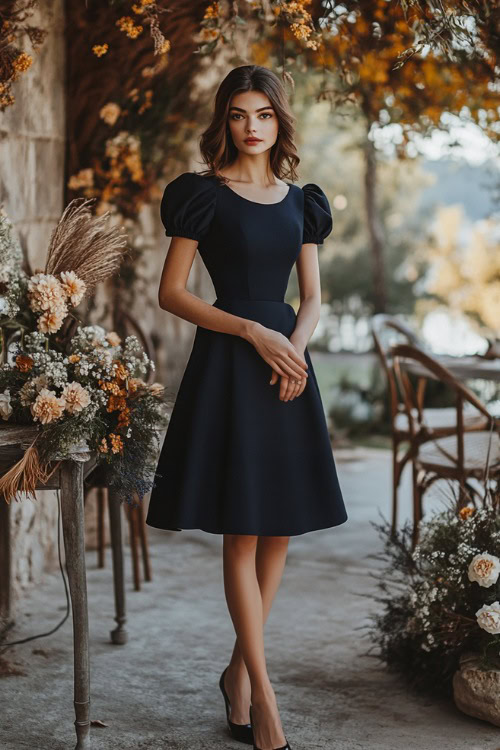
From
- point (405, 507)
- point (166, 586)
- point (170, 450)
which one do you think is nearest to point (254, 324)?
point (170, 450)

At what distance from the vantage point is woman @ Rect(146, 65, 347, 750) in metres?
2.24

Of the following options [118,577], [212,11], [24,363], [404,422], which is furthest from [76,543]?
[404,422]

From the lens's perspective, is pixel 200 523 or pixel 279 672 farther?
pixel 279 672

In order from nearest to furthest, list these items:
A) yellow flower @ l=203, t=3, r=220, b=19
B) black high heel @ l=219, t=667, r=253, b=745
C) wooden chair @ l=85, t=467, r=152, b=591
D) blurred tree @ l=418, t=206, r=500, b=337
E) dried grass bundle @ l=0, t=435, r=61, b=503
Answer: dried grass bundle @ l=0, t=435, r=61, b=503 → black high heel @ l=219, t=667, r=253, b=745 → yellow flower @ l=203, t=3, r=220, b=19 → wooden chair @ l=85, t=467, r=152, b=591 → blurred tree @ l=418, t=206, r=500, b=337

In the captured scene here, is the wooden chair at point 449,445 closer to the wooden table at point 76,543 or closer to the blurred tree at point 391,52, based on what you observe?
the blurred tree at point 391,52

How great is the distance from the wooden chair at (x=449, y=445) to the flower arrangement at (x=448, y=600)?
0.42 m

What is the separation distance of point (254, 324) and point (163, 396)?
0.49 m

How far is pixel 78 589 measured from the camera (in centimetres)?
230

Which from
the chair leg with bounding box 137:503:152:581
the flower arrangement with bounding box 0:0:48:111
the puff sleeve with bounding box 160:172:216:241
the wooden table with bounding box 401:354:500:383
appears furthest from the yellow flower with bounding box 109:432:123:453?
the wooden table with bounding box 401:354:500:383

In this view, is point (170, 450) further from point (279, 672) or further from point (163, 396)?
point (279, 672)

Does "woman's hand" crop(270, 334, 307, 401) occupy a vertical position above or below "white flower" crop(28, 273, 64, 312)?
A: below

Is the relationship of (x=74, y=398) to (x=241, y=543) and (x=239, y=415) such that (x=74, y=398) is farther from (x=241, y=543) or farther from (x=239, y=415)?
(x=241, y=543)

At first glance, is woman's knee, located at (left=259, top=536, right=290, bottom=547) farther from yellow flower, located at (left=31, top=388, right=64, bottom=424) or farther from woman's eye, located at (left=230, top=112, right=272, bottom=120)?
woman's eye, located at (left=230, top=112, right=272, bottom=120)

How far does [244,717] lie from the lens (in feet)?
7.96
